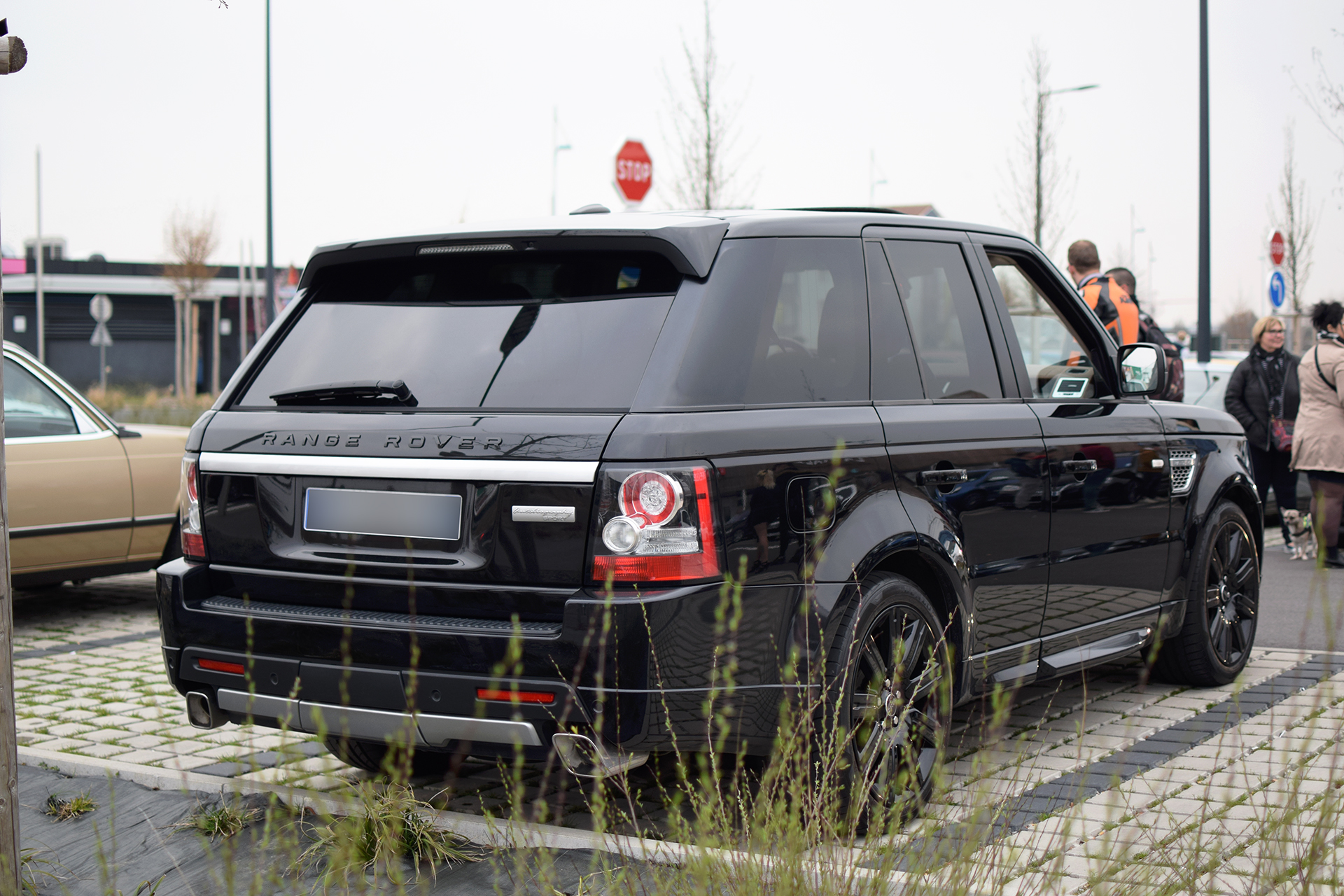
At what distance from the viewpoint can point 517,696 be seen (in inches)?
144

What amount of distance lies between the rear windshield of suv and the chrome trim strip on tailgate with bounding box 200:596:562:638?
0.60 m

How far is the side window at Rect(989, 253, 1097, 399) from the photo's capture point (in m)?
5.52

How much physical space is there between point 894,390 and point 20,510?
5.87m

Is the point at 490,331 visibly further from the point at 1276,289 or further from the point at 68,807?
the point at 1276,289

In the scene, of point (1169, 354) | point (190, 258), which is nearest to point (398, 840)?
point (1169, 354)

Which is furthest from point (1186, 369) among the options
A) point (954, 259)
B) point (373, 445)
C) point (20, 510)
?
point (373, 445)

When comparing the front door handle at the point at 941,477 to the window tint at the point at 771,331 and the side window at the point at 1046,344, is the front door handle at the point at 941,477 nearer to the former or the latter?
the window tint at the point at 771,331

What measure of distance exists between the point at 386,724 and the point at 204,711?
2.80ft

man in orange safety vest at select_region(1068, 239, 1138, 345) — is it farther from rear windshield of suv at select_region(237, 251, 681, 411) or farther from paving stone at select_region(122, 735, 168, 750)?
paving stone at select_region(122, 735, 168, 750)

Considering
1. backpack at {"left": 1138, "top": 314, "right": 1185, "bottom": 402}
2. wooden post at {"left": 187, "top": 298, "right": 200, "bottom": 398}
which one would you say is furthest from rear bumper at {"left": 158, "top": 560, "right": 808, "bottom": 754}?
wooden post at {"left": 187, "top": 298, "right": 200, "bottom": 398}

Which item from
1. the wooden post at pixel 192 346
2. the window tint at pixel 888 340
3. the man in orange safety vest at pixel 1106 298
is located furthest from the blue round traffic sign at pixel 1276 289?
the wooden post at pixel 192 346

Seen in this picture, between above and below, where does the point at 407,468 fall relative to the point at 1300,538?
above

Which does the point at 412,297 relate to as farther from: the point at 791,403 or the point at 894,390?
the point at 894,390

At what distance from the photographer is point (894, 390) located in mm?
4570
